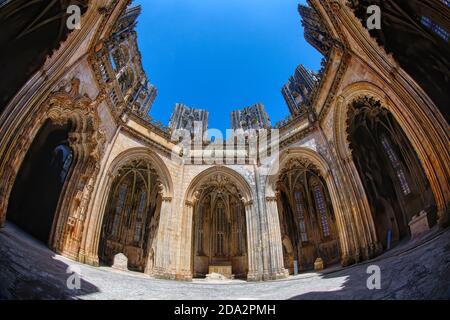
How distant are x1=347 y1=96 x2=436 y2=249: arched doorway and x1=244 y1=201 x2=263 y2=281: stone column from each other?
620cm

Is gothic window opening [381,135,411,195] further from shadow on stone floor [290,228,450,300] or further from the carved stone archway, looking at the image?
shadow on stone floor [290,228,450,300]

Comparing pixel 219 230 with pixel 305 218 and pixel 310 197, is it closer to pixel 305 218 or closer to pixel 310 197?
pixel 305 218

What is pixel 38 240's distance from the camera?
11.9m

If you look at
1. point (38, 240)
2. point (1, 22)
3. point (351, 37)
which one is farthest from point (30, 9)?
point (351, 37)

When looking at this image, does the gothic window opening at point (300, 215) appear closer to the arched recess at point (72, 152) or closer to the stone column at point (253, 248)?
the stone column at point (253, 248)

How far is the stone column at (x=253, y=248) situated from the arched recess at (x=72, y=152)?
8.81 m

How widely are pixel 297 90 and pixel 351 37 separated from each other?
47.1 ft

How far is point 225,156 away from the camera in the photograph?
62.1ft

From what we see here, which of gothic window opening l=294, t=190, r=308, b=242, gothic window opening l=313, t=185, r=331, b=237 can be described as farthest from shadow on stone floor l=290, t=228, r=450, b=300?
gothic window opening l=294, t=190, r=308, b=242

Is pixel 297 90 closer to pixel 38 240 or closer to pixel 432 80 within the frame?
pixel 432 80

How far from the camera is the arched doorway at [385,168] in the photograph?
513 inches

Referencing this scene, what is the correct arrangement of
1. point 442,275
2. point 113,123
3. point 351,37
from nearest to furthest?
point 442,275 < point 351,37 < point 113,123

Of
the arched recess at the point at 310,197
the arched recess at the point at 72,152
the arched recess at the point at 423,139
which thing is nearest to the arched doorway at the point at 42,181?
the arched recess at the point at 72,152

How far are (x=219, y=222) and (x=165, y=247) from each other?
6.87m
